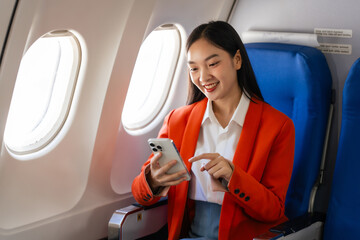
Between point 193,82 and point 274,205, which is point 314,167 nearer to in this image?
point 274,205

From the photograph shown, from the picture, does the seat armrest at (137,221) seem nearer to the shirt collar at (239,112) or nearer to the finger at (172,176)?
the finger at (172,176)

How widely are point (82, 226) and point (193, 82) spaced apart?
1.07 metres

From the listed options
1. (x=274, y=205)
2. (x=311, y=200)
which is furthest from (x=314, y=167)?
(x=274, y=205)

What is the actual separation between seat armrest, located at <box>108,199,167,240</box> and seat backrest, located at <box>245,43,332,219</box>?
2.30 ft

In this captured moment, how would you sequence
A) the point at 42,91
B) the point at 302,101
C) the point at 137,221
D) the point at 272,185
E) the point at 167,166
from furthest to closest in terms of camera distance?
the point at 42,91, the point at 302,101, the point at 137,221, the point at 272,185, the point at 167,166

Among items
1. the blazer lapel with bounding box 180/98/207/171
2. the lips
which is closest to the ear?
the lips

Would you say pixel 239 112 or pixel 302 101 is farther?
pixel 302 101

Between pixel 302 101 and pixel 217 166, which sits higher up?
pixel 302 101

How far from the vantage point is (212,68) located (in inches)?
88.6

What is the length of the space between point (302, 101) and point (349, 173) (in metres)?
0.45

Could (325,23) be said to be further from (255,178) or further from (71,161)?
(71,161)

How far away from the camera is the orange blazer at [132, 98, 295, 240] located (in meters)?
2.19

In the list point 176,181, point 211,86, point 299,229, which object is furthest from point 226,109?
point 299,229

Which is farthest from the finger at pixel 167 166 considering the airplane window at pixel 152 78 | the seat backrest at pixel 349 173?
the airplane window at pixel 152 78
